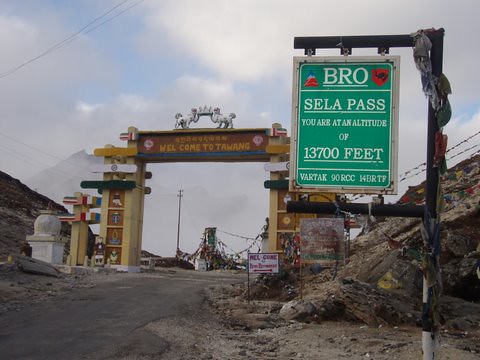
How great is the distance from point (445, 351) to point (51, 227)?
81.8 ft

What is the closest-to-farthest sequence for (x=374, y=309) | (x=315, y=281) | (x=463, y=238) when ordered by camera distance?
(x=374, y=309) < (x=463, y=238) < (x=315, y=281)

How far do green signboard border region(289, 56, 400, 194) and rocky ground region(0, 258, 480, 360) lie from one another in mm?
4695

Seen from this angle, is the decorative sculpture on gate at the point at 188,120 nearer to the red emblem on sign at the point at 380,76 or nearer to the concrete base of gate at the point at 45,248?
the concrete base of gate at the point at 45,248

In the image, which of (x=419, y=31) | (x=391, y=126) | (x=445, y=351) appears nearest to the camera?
(x=419, y=31)

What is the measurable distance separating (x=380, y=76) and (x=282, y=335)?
8.06 m

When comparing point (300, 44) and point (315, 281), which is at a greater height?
point (300, 44)

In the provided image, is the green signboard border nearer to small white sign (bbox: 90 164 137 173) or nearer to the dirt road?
the dirt road

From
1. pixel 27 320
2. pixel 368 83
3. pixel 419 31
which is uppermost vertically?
pixel 419 31

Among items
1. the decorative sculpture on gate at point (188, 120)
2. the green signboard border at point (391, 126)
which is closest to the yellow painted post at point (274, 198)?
the decorative sculpture on gate at point (188, 120)

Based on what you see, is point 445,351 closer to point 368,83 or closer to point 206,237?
point 368,83

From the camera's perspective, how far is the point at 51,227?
30.1 m

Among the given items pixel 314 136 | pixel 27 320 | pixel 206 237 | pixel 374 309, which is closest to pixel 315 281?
pixel 374 309

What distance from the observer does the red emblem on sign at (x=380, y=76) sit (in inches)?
242

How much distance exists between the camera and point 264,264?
18.1 m
